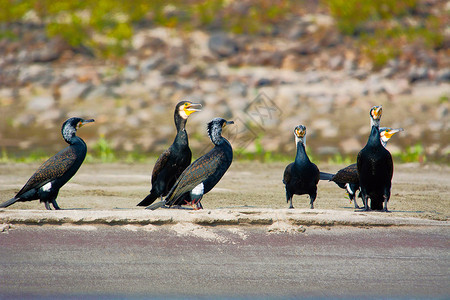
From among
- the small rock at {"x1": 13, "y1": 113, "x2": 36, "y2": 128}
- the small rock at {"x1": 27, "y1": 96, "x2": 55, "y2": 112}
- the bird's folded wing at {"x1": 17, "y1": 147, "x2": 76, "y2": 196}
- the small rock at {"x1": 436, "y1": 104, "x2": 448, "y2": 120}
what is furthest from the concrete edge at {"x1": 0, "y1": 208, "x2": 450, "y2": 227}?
the small rock at {"x1": 27, "y1": 96, "x2": 55, "y2": 112}

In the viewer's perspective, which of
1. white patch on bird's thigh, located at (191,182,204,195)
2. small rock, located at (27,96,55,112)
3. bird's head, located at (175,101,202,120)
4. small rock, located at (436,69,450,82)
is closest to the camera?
white patch on bird's thigh, located at (191,182,204,195)

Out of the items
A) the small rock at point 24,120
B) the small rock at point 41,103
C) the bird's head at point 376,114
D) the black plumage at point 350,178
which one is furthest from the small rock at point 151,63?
the bird's head at point 376,114

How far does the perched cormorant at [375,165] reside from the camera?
7.48 meters

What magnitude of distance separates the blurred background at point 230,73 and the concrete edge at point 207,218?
6.03 meters

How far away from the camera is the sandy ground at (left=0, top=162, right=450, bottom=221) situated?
28.0 ft

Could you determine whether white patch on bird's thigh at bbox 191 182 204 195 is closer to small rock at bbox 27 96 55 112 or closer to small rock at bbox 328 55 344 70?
small rock at bbox 27 96 55 112

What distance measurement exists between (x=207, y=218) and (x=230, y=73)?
11.8 m

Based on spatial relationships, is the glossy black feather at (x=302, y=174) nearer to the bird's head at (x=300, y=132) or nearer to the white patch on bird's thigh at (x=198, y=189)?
the bird's head at (x=300, y=132)

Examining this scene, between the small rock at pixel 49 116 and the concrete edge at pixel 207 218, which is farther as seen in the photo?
the small rock at pixel 49 116

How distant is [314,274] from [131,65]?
13.8 meters

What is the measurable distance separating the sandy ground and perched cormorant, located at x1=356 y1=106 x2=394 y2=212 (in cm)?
26

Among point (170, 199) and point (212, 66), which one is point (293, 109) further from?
point (170, 199)

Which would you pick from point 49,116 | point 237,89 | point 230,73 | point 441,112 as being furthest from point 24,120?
point 441,112

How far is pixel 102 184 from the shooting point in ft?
34.1
